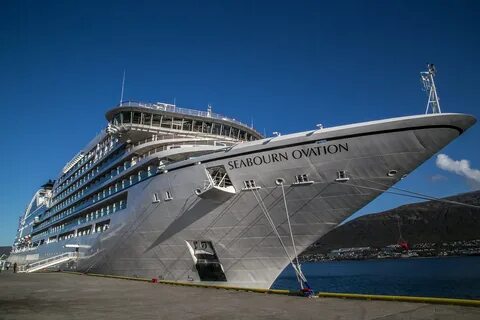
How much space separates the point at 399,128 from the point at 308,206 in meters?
4.30

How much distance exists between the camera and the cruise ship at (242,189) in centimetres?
1286

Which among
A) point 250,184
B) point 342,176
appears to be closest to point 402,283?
point 342,176

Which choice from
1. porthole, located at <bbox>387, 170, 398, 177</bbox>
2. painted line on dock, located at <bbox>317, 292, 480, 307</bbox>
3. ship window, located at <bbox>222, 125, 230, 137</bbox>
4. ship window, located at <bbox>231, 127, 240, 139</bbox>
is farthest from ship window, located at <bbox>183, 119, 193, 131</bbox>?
painted line on dock, located at <bbox>317, 292, 480, 307</bbox>

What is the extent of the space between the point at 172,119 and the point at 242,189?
946 cm

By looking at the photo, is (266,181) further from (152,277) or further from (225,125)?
(225,125)

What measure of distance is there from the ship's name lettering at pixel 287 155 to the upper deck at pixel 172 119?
828cm

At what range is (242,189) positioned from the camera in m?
14.9

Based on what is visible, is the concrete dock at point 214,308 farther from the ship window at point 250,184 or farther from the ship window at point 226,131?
the ship window at point 226,131

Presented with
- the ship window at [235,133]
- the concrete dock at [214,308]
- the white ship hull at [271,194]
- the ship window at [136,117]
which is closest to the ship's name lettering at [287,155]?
the white ship hull at [271,194]

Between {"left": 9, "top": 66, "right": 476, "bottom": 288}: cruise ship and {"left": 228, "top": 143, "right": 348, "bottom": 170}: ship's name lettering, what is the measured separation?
0.12 feet

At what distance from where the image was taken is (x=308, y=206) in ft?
46.2

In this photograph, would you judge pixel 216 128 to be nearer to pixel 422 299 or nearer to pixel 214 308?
pixel 214 308

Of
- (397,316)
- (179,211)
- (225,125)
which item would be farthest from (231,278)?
(225,125)

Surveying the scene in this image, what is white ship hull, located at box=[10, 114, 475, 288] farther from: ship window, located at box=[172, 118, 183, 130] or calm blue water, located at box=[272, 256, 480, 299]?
calm blue water, located at box=[272, 256, 480, 299]
